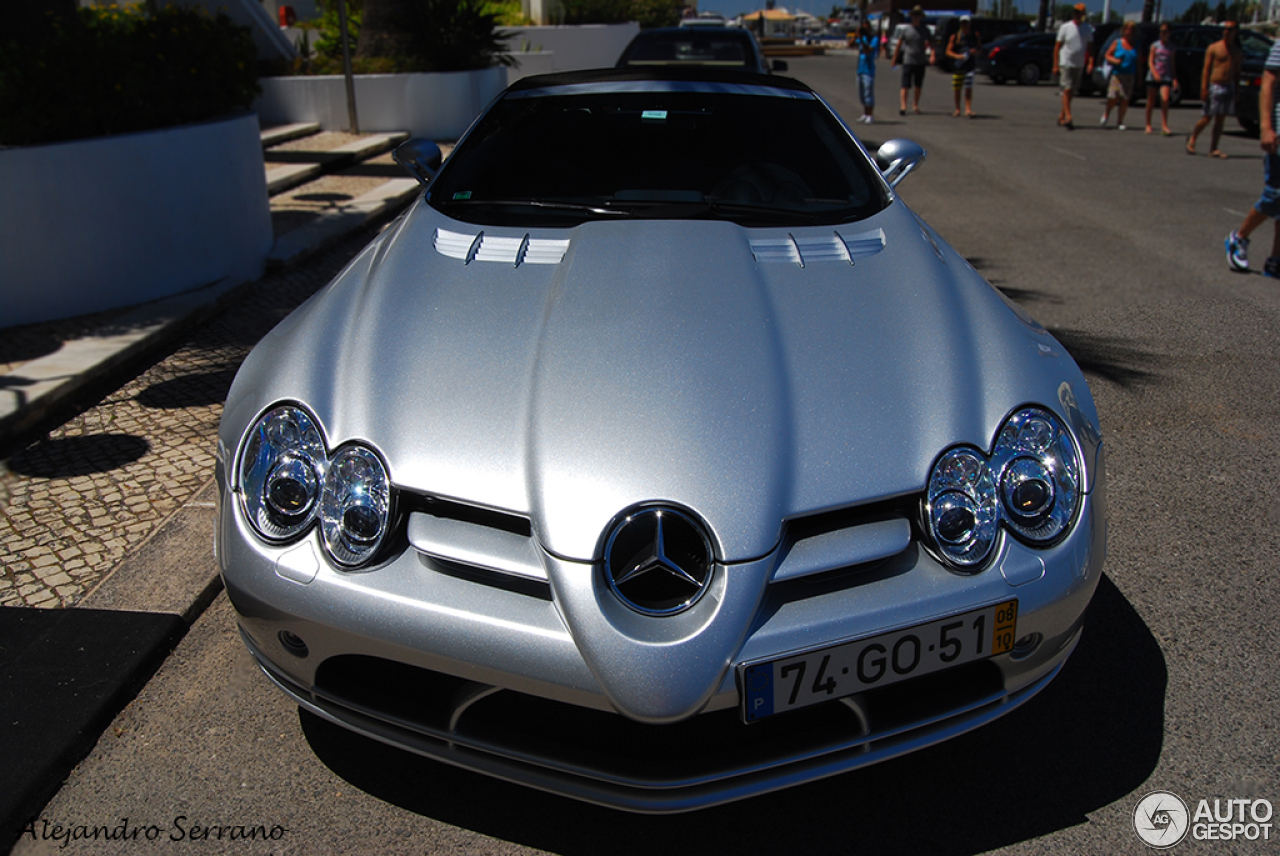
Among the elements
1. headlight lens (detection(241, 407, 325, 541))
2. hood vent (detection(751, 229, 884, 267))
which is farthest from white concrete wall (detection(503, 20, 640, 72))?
headlight lens (detection(241, 407, 325, 541))

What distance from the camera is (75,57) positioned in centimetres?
514

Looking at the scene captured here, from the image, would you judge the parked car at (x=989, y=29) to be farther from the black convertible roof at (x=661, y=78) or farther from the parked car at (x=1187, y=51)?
the black convertible roof at (x=661, y=78)

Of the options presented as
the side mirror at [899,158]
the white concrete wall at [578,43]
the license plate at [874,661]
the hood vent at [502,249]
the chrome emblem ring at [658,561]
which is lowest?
the license plate at [874,661]

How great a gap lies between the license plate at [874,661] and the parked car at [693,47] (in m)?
8.72

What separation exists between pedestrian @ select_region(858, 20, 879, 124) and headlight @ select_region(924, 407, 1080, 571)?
1401 centimetres

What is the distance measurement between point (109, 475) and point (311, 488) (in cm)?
203

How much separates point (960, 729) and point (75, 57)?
18.1 feet

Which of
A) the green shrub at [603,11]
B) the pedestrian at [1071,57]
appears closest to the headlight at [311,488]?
the pedestrian at [1071,57]

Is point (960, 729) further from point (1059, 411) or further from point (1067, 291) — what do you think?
point (1067, 291)

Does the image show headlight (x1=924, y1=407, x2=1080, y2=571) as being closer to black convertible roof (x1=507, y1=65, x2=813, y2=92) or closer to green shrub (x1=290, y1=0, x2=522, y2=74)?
black convertible roof (x1=507, y1=65, x2=813, y2=92)

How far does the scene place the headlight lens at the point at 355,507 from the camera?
1917 mm

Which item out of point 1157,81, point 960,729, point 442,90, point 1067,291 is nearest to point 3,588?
point 960,729

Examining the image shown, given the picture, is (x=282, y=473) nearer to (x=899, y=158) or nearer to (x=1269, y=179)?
(x=899, y=158)
